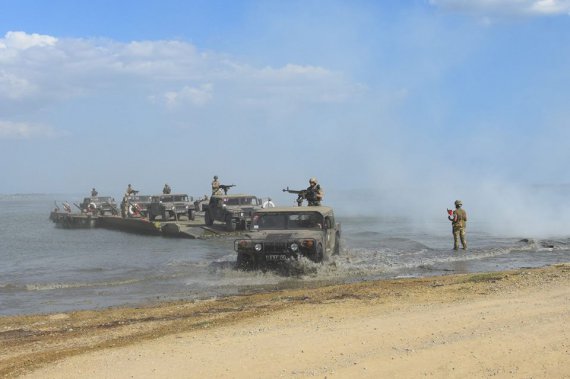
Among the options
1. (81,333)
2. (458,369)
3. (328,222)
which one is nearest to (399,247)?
(328,222)

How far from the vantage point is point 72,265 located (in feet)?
61.5

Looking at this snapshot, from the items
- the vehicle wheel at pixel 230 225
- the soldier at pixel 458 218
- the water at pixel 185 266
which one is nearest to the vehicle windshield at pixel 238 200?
the vehicle wheel at pixel 230 225

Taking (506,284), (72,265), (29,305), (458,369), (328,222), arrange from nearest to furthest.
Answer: (458,369) → (506,284) → (29,305) → (328,222) → (72,265)

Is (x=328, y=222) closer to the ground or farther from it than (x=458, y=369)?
farther from it

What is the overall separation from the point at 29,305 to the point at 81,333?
4160 mm

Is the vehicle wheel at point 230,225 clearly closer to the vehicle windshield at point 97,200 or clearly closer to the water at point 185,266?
the water at point 185,266

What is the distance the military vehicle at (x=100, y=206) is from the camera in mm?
38406

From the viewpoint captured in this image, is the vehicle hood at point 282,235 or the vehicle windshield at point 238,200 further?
the vehicle windshield at point 238,200

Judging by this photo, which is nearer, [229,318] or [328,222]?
[229,318]

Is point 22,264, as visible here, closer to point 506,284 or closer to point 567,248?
point 506,284

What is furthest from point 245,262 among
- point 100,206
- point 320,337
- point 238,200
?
point 100,206

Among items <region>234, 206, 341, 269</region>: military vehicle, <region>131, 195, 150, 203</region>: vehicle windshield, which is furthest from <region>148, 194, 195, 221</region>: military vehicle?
<region>234, 206, 341, 269</region>: military vehicle

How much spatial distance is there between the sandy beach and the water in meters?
2.63

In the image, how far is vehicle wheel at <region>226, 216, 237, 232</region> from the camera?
24359 mm
